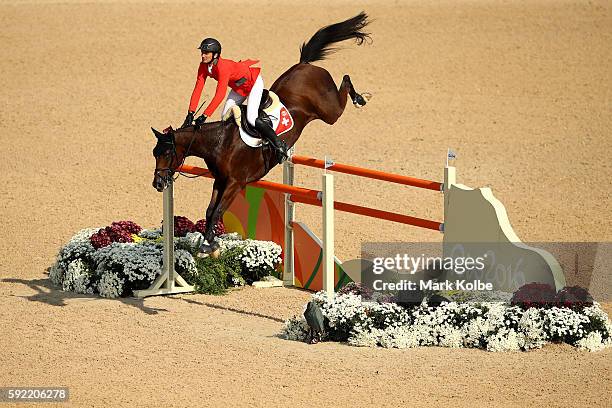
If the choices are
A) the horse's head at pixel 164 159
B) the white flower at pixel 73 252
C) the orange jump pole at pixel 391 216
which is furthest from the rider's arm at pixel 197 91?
the white flower at pixel 73 252

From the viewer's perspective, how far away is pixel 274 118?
13258 mm

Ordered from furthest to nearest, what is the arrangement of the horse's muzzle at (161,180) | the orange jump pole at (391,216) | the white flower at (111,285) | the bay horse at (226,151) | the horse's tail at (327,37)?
the horse's tail at (327,37) < the white flower at (111,285) < the bay horse at (226,151) < the horse's muzzle at (161,180) < the orange jump pole at (391,216)

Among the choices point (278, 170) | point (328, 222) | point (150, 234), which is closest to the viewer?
point (328, 222)

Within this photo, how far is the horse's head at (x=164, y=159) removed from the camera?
12.7 m

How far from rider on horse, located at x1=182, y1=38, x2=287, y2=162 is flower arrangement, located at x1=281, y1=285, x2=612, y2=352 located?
83.4 inches

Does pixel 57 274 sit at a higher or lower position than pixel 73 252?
lower

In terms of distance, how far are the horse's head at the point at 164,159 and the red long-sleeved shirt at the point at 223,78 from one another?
0.39 metres

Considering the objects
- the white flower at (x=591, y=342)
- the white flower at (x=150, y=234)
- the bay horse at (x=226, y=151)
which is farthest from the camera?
the white flower at (x=150, y=234)

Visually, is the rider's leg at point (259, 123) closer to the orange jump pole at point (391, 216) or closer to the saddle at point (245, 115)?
the saddle at point (245, 115)

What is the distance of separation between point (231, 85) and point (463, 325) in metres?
3.63

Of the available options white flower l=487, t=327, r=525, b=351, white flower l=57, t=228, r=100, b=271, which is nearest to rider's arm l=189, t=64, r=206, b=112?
white flower l=57, t=228, r=100, b=271

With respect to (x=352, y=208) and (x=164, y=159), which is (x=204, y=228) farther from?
(x=352, y=208)

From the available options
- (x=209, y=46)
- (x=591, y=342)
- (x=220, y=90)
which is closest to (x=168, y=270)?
(x=220, y=90)

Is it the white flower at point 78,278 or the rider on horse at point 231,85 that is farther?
the white flower at point 78,278
